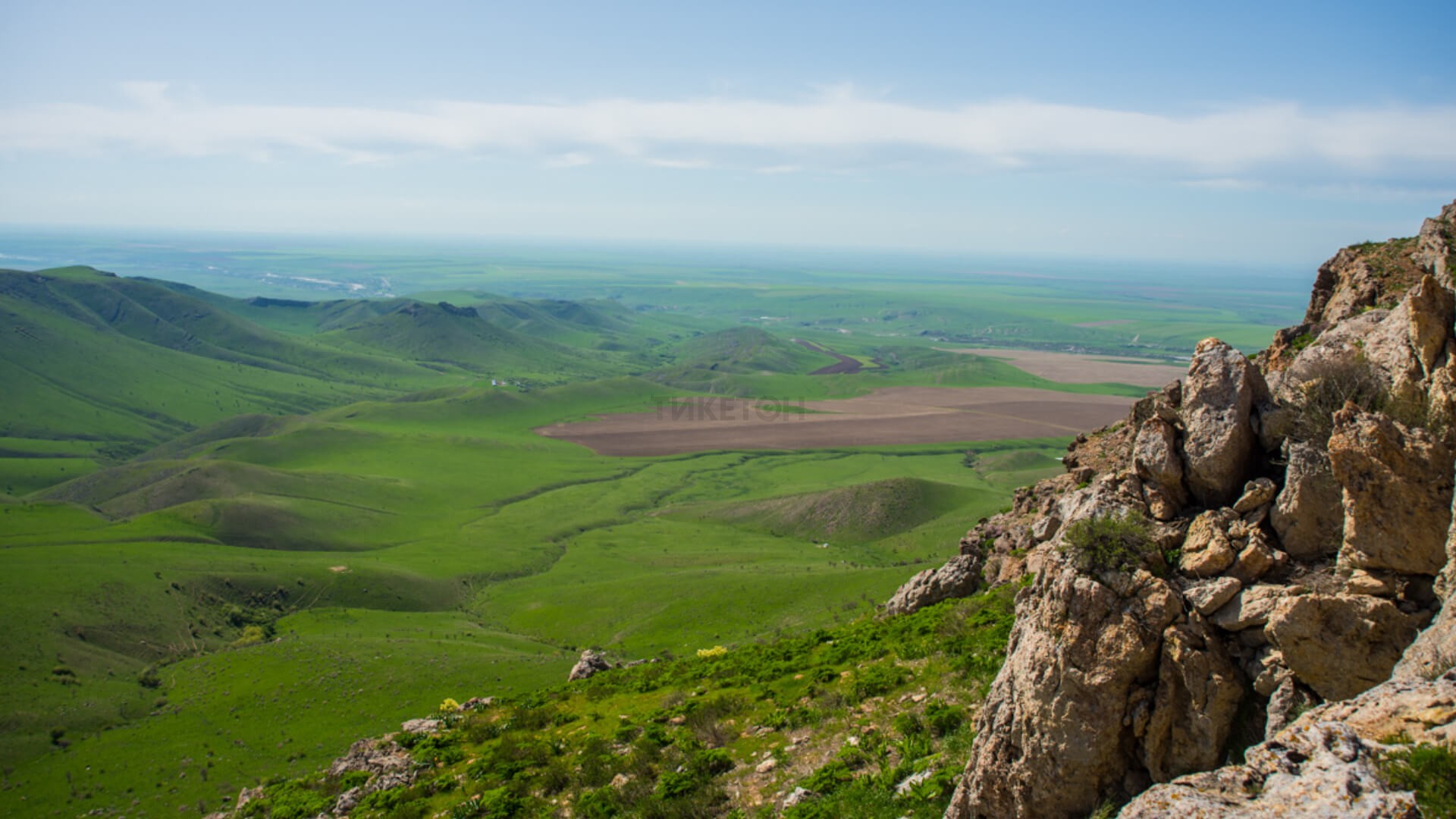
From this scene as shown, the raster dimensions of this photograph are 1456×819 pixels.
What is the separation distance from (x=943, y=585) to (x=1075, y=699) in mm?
20363

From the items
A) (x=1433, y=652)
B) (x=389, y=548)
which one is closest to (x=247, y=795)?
(x=1433, y=652)

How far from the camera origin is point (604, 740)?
78.6 ft

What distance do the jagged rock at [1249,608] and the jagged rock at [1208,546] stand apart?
0.53 meters

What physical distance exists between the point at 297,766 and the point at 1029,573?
129 feet

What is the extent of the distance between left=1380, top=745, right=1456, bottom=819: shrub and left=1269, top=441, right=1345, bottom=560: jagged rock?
4.46 metres

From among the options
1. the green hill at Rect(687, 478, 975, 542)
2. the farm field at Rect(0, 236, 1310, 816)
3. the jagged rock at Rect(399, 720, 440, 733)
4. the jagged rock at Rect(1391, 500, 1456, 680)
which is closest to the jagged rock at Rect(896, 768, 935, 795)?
the jagged rock at Rect(1391, 500, 1456, 680)

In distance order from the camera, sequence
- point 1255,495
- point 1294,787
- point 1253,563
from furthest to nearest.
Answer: point 1255,495 < point 1253,563 < point 1294,787

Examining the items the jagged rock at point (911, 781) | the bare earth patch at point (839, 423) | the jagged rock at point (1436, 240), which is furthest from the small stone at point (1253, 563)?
the bare earth patch at point (839, 423)

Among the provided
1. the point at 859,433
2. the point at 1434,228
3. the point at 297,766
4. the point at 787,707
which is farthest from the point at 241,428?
the point at 1434,228

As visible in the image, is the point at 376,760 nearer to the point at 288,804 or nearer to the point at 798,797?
the point at 288,804

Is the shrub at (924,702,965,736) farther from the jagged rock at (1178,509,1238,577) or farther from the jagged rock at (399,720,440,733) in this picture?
the jagged rock at (399,720,440,733)

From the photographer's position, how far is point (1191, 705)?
1052 cm

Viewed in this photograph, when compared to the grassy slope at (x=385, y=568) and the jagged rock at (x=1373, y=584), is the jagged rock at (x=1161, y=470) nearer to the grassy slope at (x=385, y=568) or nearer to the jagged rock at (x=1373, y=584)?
the jagged rock at (x=1373, y=584)

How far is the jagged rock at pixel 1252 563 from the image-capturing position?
11.1 metres
